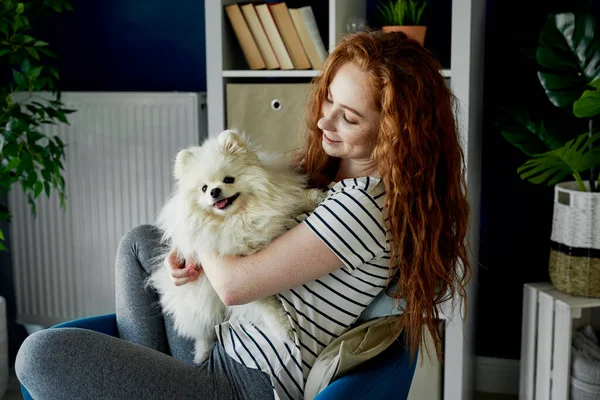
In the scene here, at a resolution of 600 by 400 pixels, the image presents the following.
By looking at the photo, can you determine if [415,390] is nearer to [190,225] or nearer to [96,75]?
[190,225]

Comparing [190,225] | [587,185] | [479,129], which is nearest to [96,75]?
[479,129]

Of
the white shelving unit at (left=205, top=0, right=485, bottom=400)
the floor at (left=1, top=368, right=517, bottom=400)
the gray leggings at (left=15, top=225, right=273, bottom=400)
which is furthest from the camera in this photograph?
the floor at (left=1, top=368, right=517, bottom=400)

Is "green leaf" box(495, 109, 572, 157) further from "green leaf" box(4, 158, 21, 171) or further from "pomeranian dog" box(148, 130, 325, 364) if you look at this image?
"green leaf" box(4, 158, 21, 171)

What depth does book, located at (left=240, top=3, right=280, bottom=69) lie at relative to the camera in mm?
2289

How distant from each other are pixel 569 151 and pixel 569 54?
0.33m

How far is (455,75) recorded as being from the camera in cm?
→ 212

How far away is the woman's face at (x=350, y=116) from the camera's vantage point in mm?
1312

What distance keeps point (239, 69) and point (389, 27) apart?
576 millimetres

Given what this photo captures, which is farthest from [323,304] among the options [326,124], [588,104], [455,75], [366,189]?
[588,104]

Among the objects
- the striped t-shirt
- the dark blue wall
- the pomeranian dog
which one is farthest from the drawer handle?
the striped t-shirt

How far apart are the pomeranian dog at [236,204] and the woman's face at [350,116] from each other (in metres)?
0.12

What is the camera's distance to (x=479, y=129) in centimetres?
247

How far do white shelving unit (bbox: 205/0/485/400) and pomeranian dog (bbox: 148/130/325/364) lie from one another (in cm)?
88

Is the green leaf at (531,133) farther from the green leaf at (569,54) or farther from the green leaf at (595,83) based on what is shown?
the green leaf at (595,83)
